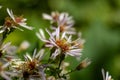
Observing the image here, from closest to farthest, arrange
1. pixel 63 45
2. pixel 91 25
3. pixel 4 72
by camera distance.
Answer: pixel 4 72, pixel 63 45, pixel 91 25

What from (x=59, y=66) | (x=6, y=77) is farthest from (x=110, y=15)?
(x=6, y=77)

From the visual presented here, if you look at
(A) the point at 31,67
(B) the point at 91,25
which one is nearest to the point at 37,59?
(A) the point at 31,67

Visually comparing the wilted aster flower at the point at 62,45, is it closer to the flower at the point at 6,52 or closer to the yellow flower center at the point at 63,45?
the yellow flower center at the point at 63,45

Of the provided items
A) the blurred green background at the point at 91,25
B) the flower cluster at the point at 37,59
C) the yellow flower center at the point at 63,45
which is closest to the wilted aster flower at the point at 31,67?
the flower cluster at the point at 37,59

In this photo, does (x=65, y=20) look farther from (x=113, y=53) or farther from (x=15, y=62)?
(x=113, y=53)

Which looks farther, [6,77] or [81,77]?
[81,77]

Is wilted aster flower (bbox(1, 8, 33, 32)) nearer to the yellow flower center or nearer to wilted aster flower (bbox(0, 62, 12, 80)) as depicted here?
the yellow flower center

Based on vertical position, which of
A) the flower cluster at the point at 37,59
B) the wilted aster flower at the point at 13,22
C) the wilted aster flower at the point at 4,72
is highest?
the wilted aster flower at the point at 13,22

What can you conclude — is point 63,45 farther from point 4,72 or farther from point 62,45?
point 4,72

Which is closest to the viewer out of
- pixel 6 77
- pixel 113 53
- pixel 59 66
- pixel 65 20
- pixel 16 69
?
pixel 6 77
